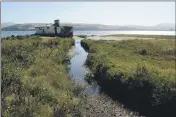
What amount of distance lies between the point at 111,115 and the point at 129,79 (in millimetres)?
4365

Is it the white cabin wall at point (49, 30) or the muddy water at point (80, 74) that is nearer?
the muddy water at point (80, 74)

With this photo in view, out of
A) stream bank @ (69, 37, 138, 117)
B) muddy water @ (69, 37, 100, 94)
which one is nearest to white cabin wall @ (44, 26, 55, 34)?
muddy water @ (69, 37, 100, 94)

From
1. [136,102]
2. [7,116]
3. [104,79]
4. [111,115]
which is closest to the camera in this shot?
[7,116]

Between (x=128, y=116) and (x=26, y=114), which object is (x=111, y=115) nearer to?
(x=128, y=116)

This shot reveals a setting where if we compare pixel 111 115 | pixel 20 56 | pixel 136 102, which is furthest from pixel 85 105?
pixel 20 56

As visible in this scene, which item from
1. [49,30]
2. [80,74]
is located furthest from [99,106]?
[49,30]

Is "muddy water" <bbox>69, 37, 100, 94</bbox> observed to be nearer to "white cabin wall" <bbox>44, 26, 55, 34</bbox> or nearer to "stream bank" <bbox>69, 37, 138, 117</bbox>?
"stream bank" <bbox>69, 37, 138, 117</bbox>

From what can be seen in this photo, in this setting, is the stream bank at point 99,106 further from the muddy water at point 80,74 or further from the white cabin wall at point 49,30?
the white cabin wall at point 49,30

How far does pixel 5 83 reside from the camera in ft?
65.4

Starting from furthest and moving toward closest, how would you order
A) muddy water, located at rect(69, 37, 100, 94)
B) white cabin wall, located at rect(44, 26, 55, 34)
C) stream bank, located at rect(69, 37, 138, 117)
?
1. white cabin wall, located at rect(44, 26, 55, 34)
2. muddy water, located at rect(69, 37, 100, 94)
3. stream bank, located at rect(69, 37, 138, 117)

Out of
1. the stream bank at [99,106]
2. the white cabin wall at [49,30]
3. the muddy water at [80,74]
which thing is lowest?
the stream bank at [99,106]

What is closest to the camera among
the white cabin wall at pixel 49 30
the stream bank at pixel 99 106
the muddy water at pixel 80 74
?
the stream bank at pixel 99 106

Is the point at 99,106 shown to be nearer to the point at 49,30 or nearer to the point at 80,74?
the point at 80,74

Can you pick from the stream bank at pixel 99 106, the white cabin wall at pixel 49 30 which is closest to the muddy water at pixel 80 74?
the stream bank at pixel 99 106
